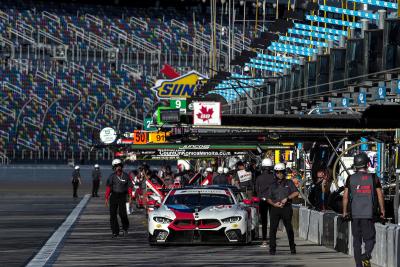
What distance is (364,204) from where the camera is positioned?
15578 mm

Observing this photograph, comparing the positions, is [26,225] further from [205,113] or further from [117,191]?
[205,113]

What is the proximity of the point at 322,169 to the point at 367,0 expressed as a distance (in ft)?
16.3

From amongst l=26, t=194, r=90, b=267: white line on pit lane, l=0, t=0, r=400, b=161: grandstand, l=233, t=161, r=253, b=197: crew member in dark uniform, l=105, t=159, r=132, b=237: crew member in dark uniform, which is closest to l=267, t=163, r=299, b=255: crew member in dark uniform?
l=26, t=194, r=90, b=267: white line on pit lane

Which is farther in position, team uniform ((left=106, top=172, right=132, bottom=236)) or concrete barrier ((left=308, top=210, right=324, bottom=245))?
team uniform ((left=106, top=172, right=132, bottom=236))

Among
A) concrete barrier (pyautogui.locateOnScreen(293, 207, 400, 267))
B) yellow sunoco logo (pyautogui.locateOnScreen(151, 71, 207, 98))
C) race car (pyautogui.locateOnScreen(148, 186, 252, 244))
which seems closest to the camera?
concrete barrier (pyautogui.locateOnScreen(293, 207, 400, 267))

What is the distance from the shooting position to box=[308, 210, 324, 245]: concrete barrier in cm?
2355

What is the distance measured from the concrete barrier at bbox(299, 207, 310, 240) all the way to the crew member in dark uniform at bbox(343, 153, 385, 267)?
31.1 feet

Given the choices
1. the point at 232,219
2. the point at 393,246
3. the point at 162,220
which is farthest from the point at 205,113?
the point at 393,246

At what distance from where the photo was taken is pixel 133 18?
109 meters

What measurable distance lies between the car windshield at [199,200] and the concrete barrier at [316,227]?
163 cm

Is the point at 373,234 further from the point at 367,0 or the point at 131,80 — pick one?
the point at 131,80

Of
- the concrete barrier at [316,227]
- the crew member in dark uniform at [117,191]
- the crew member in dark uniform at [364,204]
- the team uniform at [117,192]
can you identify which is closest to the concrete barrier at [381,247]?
the crew member in dark uniform at [364,204]

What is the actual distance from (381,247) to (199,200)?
22.9ft

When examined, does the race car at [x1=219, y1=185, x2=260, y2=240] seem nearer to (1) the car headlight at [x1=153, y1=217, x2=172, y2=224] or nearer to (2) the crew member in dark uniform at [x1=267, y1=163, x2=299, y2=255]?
(1) the car headlight at [x1=153, y1=217, x2=172, y2=224]
